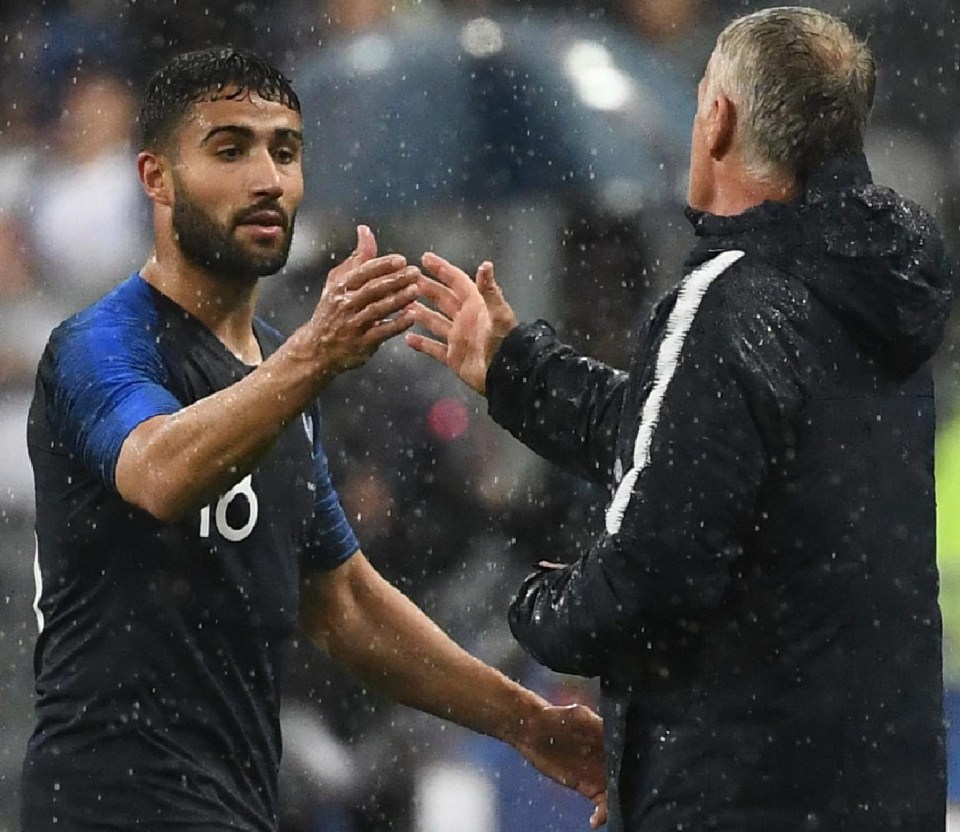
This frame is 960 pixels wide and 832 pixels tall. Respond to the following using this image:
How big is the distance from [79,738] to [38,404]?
0.46 m

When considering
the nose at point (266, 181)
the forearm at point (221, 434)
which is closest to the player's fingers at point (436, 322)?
the forearm at point (221, 434)

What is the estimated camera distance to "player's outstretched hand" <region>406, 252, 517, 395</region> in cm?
240

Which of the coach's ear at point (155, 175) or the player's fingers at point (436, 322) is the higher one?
the coach's ear at point (155, 175)

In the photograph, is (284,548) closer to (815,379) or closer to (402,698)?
(402,698)

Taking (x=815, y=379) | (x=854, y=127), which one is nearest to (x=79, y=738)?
(x=815, y=379)

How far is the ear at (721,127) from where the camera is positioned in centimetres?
202

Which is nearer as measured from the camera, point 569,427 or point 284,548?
point 569,427

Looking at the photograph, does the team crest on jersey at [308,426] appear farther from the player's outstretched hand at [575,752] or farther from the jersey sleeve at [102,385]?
the player's outstretched hand at [575,752]

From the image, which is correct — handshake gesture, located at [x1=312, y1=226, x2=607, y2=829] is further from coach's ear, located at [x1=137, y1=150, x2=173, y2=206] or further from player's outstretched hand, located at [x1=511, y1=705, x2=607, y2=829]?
coach's ear, located at [x1=137, y1=150, x2=173, y2=206]

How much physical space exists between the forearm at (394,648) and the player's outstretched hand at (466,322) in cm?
49

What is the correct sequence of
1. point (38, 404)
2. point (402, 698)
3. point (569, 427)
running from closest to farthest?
1. point (569, 427)
2. point (38, 404)
3. point (402, 698)

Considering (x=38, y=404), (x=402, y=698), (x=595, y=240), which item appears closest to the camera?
(x=38, y=404)

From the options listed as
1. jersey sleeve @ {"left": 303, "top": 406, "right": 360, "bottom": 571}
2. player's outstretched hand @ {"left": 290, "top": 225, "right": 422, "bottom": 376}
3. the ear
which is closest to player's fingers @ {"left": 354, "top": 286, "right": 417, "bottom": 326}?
player's outstretched hand @ {"left": 290, "top": 225, "right": 422, "bottom": 376}

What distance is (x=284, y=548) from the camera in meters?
Result: 2.56
